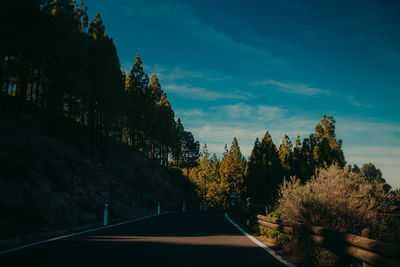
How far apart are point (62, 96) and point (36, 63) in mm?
3122

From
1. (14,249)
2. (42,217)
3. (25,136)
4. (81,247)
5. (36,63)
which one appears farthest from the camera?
(36,63)

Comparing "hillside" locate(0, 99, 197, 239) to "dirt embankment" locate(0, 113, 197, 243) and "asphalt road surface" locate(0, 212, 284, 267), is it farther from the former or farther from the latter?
"asphalt road surface" locate(0, 212, 284, 267)

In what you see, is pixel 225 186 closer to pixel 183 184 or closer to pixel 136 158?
pixel 183 184

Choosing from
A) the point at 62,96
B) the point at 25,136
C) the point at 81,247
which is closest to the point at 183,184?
the point at 62,96

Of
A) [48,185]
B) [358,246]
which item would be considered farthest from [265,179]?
[358,246]

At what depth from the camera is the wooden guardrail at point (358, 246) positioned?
13.3 feet

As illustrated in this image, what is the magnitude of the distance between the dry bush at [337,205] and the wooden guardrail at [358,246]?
5.97 ft

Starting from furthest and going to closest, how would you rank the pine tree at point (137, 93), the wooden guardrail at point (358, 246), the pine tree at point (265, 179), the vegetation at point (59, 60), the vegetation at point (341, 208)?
1. the pine tree at point (265, 179)
2. the pine tree at point (137, 93)
3. the vegetation at point (59, 60)
4. the vegetation at point (341, 208)
5. the wooden guardrail at point (358, 246)

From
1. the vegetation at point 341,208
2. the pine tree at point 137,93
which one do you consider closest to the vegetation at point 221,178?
the pine tree at point 137,93

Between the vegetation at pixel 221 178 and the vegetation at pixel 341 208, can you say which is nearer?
the vegetation at pixel 341 208

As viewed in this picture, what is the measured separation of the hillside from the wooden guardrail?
7452mm

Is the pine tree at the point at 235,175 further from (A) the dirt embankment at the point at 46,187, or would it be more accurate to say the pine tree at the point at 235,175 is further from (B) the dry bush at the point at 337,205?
(B) the dry bush at the point at 337,205

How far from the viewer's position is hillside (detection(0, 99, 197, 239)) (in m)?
11.3

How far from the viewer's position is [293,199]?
9.95 metres
